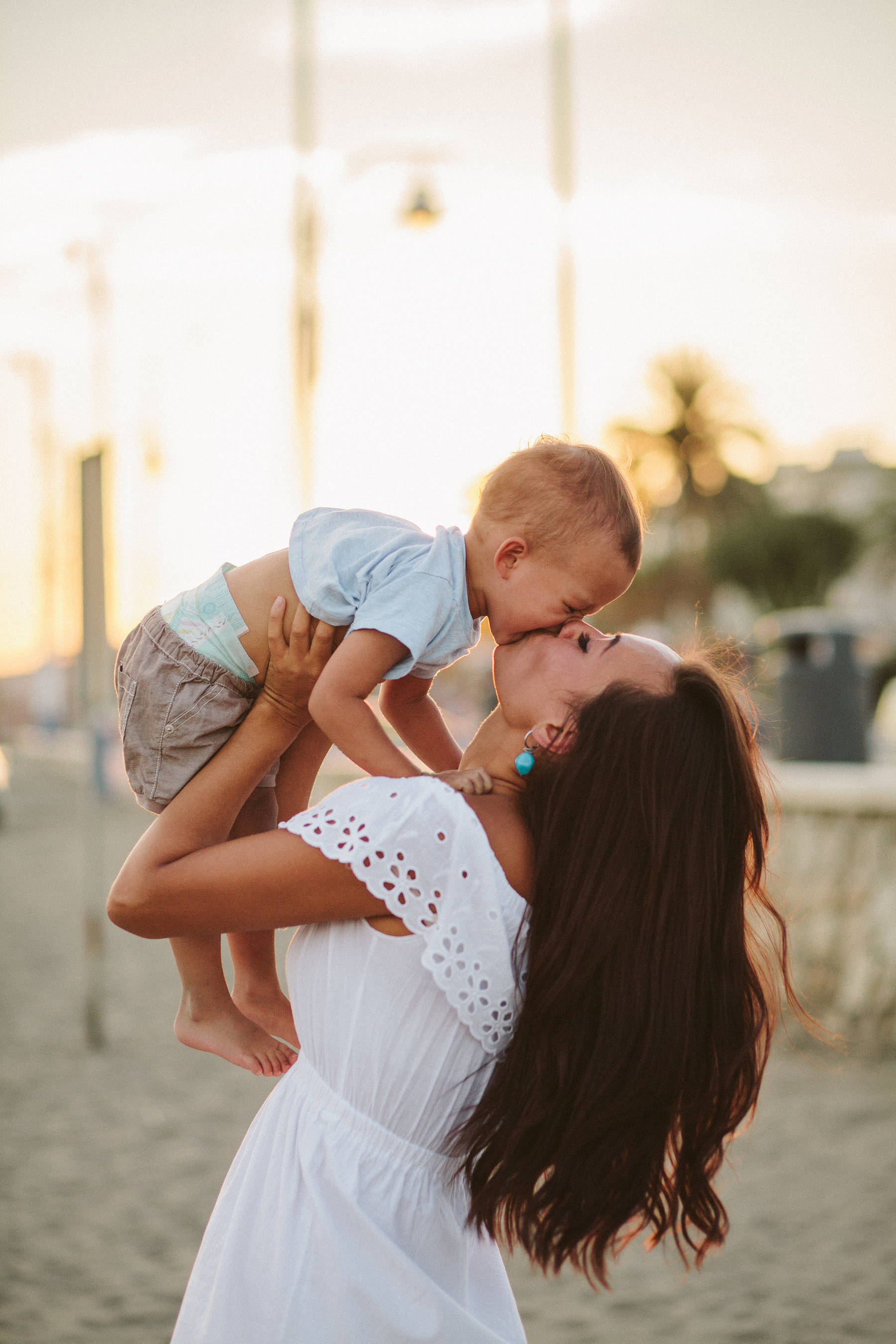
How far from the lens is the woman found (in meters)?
1.62

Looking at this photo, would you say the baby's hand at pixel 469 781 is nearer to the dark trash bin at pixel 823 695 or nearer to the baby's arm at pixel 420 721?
the baby's arm at pixel 420 721

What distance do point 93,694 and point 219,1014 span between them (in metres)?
5.80

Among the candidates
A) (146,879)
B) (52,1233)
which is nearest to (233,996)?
(146,879)

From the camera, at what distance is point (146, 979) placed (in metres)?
9.93

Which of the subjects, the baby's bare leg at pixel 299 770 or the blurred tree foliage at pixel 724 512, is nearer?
the baby's bare leg at pixel 299 770

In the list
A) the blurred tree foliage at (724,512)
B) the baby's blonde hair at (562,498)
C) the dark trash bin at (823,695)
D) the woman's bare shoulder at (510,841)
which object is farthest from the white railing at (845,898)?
the blurred tree foliage at (724,512)

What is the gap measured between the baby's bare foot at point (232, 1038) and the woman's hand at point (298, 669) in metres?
0.52

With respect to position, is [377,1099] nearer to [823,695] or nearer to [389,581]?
[389,581]

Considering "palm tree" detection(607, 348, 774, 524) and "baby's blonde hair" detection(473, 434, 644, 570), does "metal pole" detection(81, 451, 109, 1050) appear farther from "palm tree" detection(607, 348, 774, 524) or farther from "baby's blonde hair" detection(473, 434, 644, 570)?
"palm tree" detection(607, 348, 774, 524)

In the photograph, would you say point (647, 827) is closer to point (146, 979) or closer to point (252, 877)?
point (252, 877)

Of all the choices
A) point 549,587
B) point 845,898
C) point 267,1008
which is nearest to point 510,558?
point 549,587

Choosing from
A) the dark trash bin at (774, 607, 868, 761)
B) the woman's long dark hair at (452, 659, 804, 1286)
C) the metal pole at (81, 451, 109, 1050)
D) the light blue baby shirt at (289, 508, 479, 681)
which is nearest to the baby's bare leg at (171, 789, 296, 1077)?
the light blue baby shirt at (289, 508, 479, 681)

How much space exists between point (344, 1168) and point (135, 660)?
2.92 ft

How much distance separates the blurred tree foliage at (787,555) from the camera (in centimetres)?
5184
